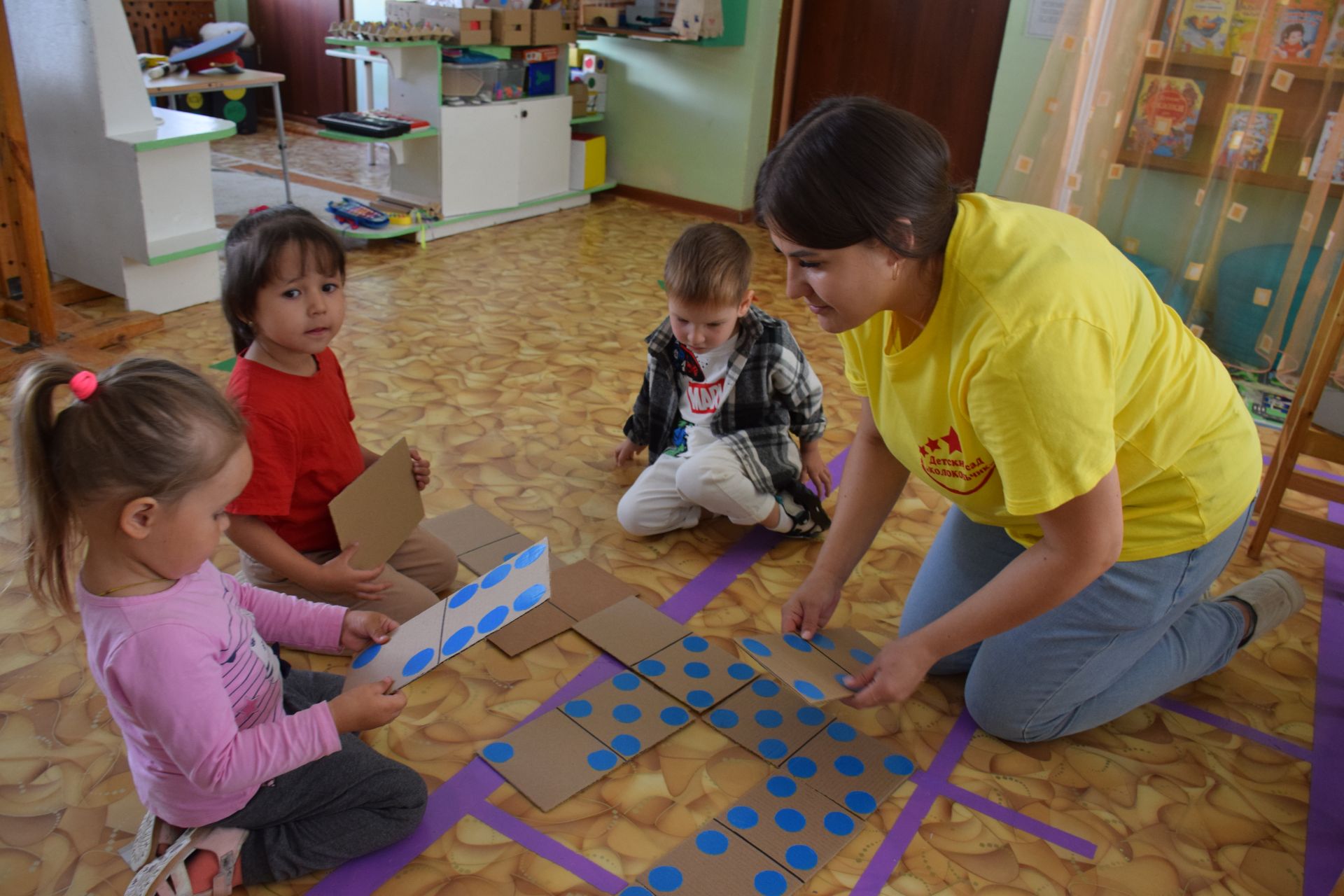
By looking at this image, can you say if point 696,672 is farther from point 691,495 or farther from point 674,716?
point 691,495

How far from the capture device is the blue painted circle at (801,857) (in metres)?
1.26

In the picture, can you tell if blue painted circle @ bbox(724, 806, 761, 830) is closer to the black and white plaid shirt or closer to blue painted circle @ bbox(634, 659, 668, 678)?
blue painted circle @ bbox(634, 659, 668, 678)

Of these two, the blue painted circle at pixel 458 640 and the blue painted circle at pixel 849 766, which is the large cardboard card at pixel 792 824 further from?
the blue painted circle at pixel 458 640

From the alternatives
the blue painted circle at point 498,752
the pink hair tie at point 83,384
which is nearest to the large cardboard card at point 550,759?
the blue painted circle at point 498,752

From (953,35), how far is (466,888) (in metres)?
3.74

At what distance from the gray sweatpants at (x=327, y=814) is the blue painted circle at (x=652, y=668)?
441 mm

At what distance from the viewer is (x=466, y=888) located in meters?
1.20

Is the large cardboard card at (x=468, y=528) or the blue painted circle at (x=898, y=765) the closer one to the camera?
the blue painted circle at (x=898, y=765)

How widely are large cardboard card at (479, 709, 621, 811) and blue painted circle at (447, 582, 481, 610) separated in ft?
0.78

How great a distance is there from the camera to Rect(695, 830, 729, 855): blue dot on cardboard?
128 centimetres

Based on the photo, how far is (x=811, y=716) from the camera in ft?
5.03

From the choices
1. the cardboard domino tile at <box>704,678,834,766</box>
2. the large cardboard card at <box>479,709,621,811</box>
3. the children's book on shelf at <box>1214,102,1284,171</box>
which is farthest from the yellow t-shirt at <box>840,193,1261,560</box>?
the children's book on shelf at <box>1214,102,1284,171</box>

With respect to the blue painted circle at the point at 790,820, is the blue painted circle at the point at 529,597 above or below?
above

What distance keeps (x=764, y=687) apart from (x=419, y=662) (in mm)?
599
